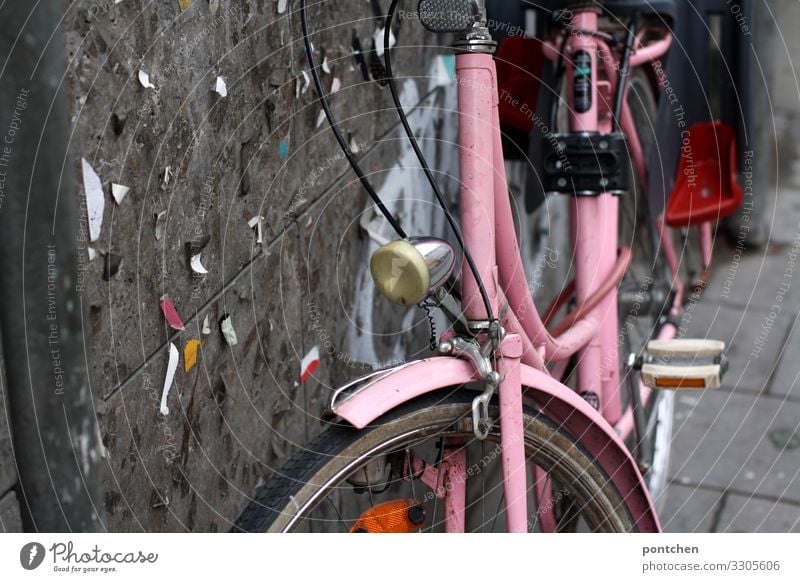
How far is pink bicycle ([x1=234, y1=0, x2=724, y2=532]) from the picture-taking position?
42.3 inches

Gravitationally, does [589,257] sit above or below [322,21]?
below

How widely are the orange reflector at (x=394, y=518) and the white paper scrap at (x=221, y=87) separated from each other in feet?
1.69

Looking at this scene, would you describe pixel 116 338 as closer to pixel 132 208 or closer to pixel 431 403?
pixel 132 208

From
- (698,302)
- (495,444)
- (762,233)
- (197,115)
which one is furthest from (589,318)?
(762,233)

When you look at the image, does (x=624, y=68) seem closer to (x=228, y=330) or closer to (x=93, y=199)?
(x=228, y=330)

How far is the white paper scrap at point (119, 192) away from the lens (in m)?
1.04

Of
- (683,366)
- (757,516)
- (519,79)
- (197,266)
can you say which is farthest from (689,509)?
(197,266)

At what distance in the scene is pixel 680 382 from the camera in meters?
1.62

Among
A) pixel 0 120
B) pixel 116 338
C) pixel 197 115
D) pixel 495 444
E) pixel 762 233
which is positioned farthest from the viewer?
pixel 762 233

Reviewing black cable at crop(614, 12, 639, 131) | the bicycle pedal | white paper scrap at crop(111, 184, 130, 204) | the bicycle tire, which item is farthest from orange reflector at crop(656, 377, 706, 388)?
white paper scrap at crop(111, 184, 130, 204)

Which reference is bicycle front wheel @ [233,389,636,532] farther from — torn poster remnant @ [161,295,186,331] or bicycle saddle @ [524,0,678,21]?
bicycle saddle @ [524,0,678,21]

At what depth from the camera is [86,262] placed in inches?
39.7

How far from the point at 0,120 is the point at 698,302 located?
8.10 ft
